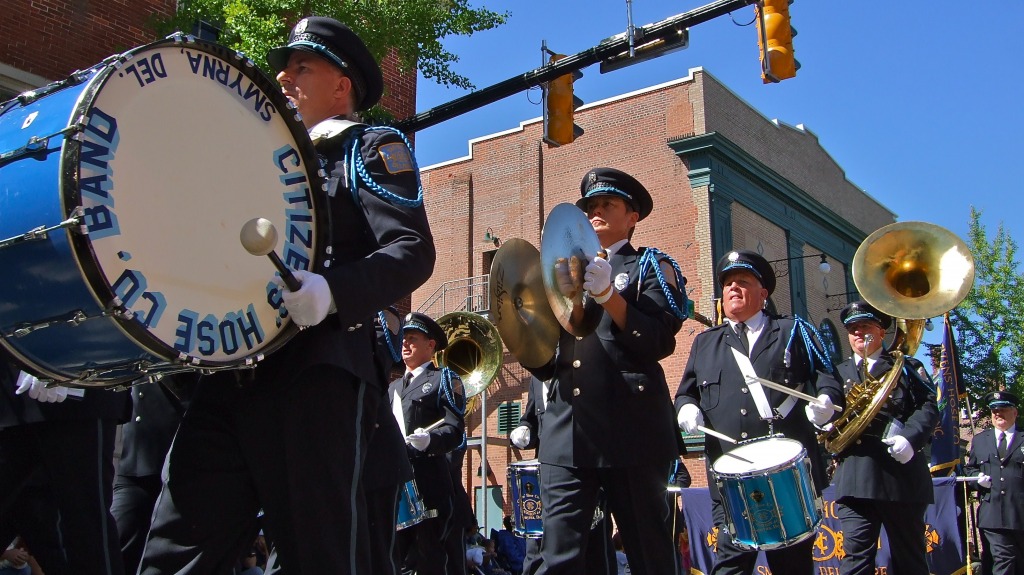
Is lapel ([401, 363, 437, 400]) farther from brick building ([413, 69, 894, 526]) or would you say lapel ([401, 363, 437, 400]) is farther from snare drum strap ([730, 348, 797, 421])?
brick building ([413, 69, 894, 526])

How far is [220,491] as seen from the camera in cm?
288

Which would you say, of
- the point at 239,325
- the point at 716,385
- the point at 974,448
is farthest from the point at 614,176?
the point at 974,448

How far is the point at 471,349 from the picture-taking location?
1293cm

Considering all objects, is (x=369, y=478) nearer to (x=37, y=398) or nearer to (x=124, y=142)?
(x=124, y=142)

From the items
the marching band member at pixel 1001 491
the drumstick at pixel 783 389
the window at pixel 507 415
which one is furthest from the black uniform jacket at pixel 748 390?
the window at pixel 507 415

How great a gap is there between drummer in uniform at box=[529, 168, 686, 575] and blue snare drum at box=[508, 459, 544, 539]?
175 centimetres

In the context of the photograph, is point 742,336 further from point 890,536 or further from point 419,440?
point 419,440

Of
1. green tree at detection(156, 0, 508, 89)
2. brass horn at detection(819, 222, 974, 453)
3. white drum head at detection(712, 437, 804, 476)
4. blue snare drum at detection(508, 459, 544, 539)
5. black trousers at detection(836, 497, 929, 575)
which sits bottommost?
black trousers at detection(836, 497, 929, 575)

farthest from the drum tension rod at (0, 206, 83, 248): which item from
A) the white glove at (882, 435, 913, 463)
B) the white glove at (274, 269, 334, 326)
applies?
the white glove at (882, 435, 913, 463)

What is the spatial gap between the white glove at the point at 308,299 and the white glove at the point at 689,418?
10.6 ft

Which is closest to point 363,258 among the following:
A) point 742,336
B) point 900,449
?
point 742,336

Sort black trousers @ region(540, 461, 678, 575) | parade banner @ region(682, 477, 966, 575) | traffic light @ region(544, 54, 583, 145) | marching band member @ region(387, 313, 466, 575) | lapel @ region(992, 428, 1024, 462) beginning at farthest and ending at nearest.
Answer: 1. traffic light @ region(544, 54, 583, 145)
2. lapel @ region(992, 428, 1024, 462)
3. parade banner @ region(682, 477, 966, 575)
4. marching band member @ region(387, 313, 466, 575)
5. black trousers @ region(540, 461, 678, 575)

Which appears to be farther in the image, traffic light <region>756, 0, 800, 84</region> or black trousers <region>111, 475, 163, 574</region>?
traffic light <region>756, 0, 800, 84</region>

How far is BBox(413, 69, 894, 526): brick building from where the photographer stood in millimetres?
25062
